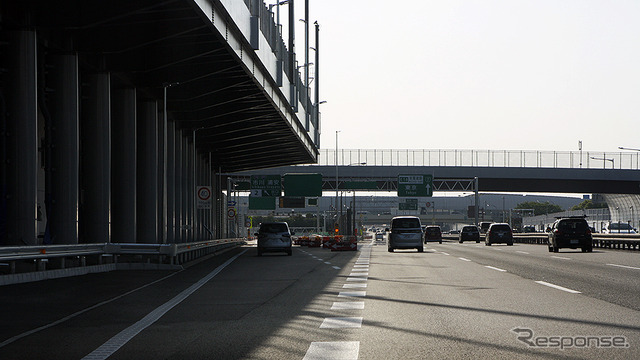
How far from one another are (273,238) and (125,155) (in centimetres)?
768

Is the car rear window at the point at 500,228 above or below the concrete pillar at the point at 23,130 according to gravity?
below

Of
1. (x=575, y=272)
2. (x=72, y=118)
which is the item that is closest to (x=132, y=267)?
(x=72, y=118)

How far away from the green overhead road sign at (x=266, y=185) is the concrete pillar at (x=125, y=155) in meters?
41.0

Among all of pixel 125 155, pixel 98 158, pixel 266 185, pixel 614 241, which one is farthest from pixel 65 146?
pixel 266 185

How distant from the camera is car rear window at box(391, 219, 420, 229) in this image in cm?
4206

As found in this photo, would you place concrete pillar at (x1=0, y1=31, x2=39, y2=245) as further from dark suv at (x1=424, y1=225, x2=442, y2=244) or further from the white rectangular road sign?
dark suv at (x1=424, y1=225, x2=442, y2=244)

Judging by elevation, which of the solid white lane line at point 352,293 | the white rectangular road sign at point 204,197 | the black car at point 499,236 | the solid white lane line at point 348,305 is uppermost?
the white rectangular road sign at point 204,197

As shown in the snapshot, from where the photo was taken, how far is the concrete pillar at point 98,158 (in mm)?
31828

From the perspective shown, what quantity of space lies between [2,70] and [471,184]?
58670 millimetres

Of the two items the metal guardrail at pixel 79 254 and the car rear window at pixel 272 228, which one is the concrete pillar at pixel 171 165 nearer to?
the car rear window at pixel 272 228

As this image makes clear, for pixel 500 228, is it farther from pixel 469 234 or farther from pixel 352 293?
pixel 352 293

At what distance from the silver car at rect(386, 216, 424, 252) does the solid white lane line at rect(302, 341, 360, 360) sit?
32.9 m

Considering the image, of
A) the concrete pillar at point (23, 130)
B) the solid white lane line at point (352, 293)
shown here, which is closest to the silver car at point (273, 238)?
the concrete pillar at point (23, 130)

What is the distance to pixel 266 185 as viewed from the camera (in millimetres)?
78688
